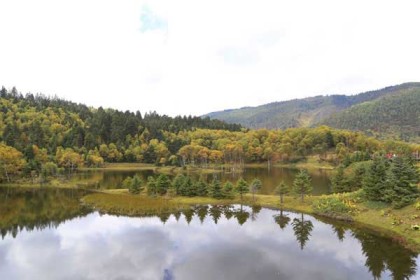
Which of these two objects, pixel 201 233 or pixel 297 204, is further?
pixel 297 204

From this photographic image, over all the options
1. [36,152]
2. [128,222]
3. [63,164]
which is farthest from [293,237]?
[63,164]

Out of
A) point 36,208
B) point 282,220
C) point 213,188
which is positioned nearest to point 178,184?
point 213,188

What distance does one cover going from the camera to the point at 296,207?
77312 mm

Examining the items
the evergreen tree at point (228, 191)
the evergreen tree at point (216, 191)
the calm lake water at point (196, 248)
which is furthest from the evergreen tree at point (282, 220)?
the evergreen tree at point (216, 191)

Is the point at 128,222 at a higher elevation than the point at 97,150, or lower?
lower

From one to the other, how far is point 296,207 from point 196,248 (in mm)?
31614

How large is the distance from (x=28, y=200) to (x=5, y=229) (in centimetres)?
2913

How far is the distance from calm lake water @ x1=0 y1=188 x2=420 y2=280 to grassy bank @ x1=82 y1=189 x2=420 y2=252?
3074 millimetres

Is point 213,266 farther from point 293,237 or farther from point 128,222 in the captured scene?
point 128,222

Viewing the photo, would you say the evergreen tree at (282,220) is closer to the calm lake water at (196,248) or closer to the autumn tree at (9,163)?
the calm lake water at (196,248)

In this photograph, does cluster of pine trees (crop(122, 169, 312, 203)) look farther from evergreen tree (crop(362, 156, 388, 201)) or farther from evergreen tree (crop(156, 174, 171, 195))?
evergreen tree (crop(362, 156, 388, 201))

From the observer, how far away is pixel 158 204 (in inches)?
3246

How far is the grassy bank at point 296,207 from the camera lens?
5794cm

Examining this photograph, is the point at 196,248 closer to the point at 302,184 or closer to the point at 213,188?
the point at 213,188
